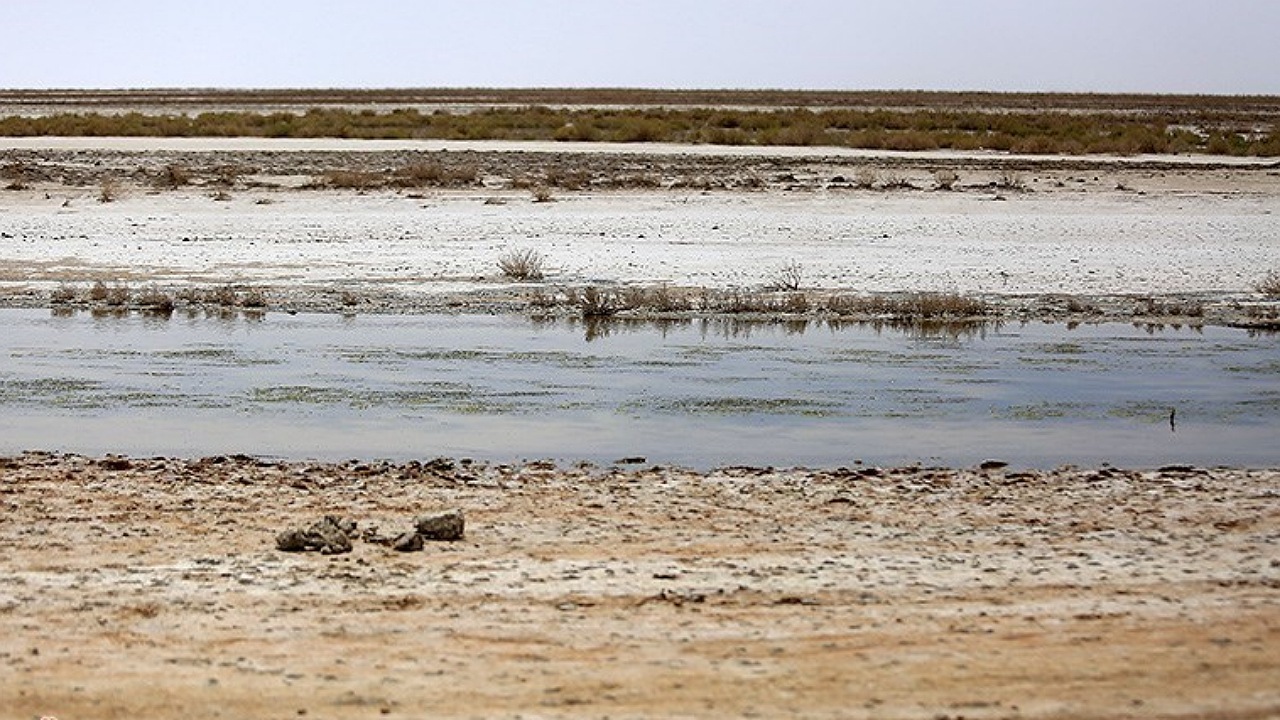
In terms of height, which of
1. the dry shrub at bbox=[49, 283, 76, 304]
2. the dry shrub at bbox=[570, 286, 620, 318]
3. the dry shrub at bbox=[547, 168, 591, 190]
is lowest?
the dry shrub at bbox=[49, 283, 76, 304]

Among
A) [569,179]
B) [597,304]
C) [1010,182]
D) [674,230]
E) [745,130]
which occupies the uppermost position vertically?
[745,130]

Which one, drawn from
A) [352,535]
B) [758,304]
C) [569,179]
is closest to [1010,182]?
[569,179]

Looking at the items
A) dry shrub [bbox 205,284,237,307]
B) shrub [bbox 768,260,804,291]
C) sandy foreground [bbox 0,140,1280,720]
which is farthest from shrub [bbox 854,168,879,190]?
sandy foreground [bbox 0,140,1280,720]

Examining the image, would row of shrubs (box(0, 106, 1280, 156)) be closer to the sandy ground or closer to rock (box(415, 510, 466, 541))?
the sandy ground

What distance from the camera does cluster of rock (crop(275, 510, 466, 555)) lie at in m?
9.35

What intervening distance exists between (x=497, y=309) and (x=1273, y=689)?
14973 millimetres

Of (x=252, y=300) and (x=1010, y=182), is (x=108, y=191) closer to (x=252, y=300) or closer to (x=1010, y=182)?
(x=252, y=300)

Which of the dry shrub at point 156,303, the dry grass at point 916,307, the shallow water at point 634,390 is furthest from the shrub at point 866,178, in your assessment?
the dry shrub at point 156,303

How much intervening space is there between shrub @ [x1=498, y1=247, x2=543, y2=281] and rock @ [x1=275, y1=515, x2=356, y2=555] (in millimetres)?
14002

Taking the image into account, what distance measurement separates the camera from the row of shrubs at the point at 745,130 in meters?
50.8

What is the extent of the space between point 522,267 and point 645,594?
1525 centimetres

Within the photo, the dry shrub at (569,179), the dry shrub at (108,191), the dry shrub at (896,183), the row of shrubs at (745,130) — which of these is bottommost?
the dry shrub at (108,191)

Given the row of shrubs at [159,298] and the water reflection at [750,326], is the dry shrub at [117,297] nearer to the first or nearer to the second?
the row of shrubs at [159,298]

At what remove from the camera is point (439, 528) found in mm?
9680
